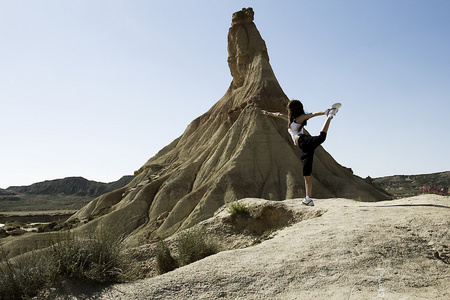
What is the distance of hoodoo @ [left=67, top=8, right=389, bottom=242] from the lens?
86.6ft

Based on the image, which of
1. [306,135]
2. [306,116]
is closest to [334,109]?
[306,116]

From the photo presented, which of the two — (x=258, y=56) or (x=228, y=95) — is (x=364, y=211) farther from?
(x=228, y=95)

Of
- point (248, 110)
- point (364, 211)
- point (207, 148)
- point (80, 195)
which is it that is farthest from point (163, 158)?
point (80, 195)

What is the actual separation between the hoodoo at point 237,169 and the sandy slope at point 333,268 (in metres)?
17.8

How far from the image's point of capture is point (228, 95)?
139 ft

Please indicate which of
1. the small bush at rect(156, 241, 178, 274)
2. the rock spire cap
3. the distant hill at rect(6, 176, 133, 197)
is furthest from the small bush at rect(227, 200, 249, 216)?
the distant hill at rect(6, 176, 133, 197)

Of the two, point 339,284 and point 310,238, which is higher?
point 310,238

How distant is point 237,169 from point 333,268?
23.5m

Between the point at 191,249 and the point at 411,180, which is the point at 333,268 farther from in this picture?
the point at 411,180

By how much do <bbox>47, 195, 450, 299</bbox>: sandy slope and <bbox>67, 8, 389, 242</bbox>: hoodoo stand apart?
17.8 meters

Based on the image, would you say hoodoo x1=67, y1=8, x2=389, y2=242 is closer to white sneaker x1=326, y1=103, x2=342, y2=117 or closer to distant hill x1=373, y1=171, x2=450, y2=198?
white sneaker x1=326, y1=103, x2=342, y2=117

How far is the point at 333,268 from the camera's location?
4504 mm

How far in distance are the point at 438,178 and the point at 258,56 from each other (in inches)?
1937

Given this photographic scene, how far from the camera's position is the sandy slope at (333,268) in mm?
4090
